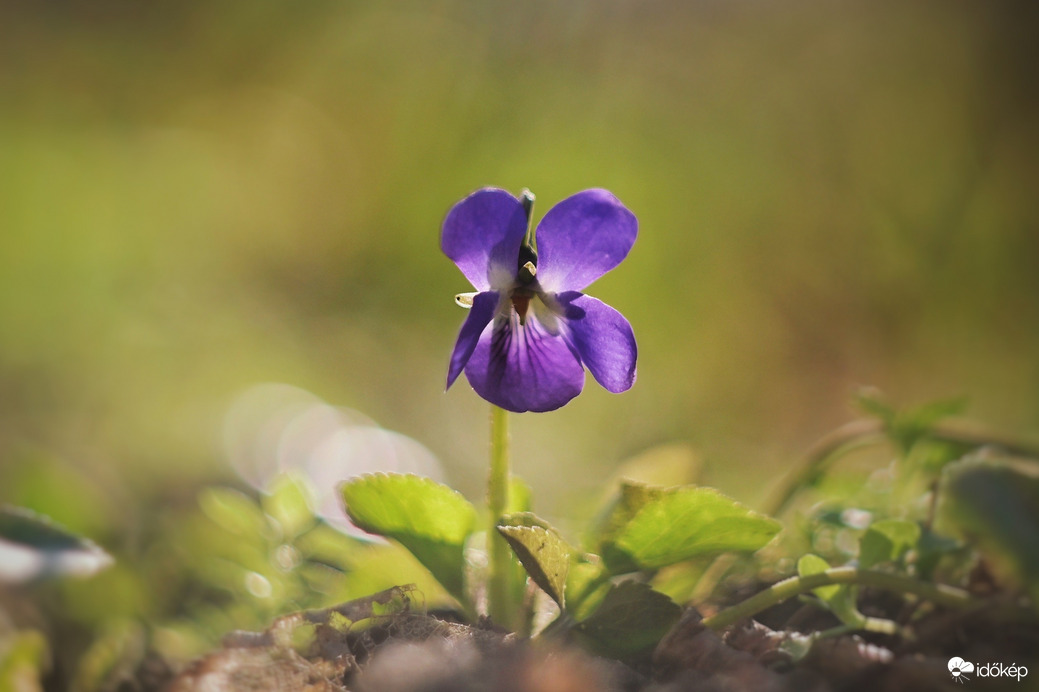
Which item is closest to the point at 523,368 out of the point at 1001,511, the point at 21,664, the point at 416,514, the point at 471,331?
the point at 471,331

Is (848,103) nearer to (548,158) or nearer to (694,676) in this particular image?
(548,158)

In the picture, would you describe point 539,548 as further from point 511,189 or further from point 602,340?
point 511,189

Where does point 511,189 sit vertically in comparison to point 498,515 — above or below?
above

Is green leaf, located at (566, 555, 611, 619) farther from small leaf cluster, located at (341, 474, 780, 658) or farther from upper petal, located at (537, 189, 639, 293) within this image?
upper petal, located at (537, 189, 639, 293)

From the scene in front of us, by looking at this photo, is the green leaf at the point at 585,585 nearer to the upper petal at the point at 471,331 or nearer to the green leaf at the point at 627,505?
the green leaf at the point at 627,505

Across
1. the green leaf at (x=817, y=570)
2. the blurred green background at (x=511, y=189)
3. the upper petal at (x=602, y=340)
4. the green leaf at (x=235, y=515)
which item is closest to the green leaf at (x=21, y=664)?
the green leaf at (x=235, y=515)

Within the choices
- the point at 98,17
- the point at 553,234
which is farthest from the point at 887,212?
the point at 98,17
